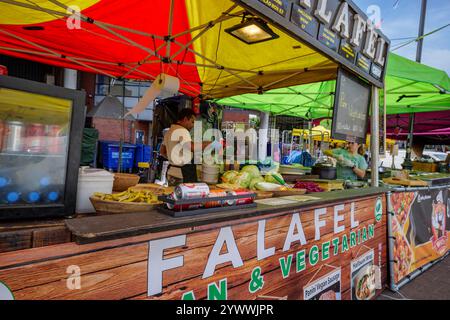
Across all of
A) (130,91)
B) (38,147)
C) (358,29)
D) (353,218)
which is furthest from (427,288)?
(130,91)

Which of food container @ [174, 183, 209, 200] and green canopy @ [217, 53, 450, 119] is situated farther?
green canopy @ [217, 53, 450, 119]

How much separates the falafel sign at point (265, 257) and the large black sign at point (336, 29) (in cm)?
137

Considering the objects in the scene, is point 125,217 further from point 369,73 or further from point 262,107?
point 262,107

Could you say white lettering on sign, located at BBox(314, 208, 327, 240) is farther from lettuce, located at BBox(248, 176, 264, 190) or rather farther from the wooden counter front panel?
lettuce, located at BBox(248, 176, 264, 190)

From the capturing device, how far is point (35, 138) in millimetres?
1273

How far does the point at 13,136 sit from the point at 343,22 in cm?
282

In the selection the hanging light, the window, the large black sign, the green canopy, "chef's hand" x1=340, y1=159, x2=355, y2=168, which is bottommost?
"chef's hand" x1=340, y1=159, x2=355, y2=168

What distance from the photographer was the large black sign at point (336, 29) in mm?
2018

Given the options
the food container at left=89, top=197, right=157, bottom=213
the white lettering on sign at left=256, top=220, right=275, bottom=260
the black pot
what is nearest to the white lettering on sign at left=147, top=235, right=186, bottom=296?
the food container at left=89, top=197, right=157, bottom=213

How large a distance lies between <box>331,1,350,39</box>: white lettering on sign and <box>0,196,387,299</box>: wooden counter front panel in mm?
1666

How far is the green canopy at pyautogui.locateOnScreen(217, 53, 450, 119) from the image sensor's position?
17.9 ft

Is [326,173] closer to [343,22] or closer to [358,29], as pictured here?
[358,29]

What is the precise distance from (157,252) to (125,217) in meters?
0.22
